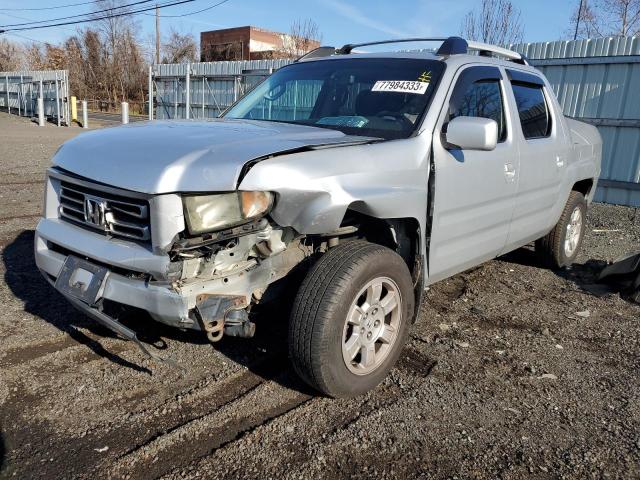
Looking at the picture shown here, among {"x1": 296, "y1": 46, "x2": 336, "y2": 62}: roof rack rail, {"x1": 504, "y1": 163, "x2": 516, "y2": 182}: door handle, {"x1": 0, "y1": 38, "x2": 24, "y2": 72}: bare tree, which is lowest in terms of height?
{"x1": 504, "y1": 163, "x2": 516, "y2": 182}: door handle

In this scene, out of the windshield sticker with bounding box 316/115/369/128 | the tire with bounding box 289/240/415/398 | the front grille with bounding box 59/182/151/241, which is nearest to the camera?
the front grille with bounding box 59/182/151/241

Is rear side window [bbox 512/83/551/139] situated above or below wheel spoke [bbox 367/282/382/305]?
above

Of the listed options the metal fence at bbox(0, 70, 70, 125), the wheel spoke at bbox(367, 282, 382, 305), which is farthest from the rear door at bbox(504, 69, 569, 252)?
the metal fence at bbox(0, 70, 70, 125)

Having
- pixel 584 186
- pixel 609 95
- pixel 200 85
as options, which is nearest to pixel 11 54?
pixel 200 85

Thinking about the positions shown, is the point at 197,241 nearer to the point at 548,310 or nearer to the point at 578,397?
the point at 578,397

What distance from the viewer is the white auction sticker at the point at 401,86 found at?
361 centimetres

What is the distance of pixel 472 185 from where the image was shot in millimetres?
3717

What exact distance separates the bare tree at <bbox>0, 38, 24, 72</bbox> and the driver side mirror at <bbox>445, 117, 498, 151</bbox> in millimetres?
64779

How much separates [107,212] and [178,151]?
20.0 inches

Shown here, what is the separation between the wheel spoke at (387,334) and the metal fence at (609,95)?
8.64 meters

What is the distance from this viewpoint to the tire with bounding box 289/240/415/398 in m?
2.76

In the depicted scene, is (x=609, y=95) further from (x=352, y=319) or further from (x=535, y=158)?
(x=352, y=319)

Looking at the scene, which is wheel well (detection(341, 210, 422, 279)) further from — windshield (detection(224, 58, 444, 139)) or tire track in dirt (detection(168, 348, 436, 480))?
tire track in dirt (detection(168, 348, 436, 480))

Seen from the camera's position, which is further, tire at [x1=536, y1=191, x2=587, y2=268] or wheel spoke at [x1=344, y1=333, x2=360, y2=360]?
tire at [x1=536, y1=191, x2=587, y2=268]
